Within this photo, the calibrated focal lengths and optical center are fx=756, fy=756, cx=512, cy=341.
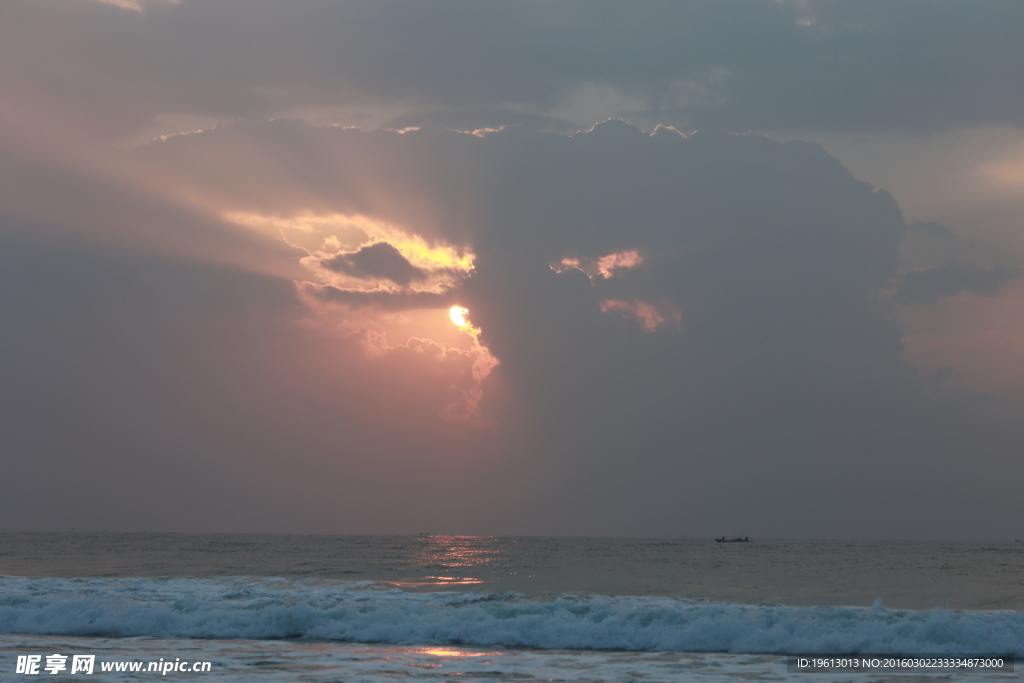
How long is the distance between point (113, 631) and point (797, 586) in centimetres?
4036

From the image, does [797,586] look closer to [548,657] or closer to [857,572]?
[857,572]

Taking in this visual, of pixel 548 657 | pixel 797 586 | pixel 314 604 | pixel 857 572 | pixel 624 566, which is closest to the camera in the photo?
pixel 548 657

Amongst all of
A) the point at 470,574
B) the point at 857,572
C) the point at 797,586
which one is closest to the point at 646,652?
the point at 797,586

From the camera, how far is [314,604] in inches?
1168

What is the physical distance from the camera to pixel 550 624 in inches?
1006

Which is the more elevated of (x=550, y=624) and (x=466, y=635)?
(x=550, y=624)

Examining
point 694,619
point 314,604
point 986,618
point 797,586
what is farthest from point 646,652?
point 797,586

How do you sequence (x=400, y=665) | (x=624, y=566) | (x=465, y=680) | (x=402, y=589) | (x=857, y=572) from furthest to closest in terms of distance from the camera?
(x=624, y=566)
(x=857, y=572)
(x=402, y=589)
(x=400, y=665)
(x=465, y=680)

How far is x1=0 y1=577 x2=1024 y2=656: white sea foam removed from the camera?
78.1ft

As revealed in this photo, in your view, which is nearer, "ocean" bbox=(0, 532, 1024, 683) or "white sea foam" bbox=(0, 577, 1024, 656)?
"ocean" bbox=(0, 532, 1024, 683)

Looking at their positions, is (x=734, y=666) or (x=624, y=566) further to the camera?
(x=624, y=566)

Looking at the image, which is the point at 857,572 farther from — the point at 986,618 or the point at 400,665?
the point at 400,665

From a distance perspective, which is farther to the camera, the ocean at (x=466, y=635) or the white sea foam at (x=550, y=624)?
the white sea foam at (x=550, y=624)

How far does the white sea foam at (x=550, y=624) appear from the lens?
23.8 meters
